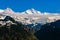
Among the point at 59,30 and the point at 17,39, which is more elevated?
the point at 59,30

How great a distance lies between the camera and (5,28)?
134 metres

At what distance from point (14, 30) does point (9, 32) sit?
4.36 metres

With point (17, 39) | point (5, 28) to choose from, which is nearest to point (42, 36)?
point (5, 28)

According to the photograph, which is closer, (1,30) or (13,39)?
(13,39)

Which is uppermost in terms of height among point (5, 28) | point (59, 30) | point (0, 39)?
point (59, 30)

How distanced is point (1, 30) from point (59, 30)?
75.2 meters

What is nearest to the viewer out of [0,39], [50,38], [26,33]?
[0,39]

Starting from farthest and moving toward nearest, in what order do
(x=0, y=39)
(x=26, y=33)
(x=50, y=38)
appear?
(x=50, y=38) < (x=26, y=33) < (x=0, y=39)

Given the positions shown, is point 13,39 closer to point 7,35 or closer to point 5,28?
point 7,35

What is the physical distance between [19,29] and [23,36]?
10.1m

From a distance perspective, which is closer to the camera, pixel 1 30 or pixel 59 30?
pixel 1 30

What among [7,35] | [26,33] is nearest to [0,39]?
[7,35]

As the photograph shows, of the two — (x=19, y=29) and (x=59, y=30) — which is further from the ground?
(x=59, y=30)

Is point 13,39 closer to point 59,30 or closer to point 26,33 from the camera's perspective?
point 26,33
